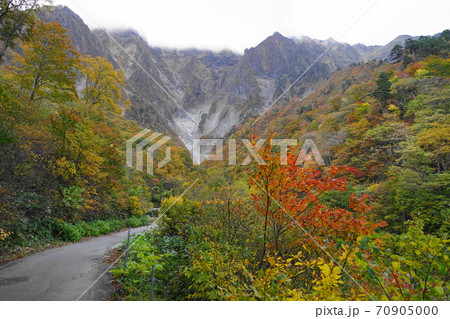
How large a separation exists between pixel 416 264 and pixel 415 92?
24.3 m

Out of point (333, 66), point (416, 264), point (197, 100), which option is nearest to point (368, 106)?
point (416, 264)

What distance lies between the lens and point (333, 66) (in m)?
109

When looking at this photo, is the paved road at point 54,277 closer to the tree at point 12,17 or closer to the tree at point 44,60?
the tree at point 12,17

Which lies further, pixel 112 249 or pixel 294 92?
pixel 294 92

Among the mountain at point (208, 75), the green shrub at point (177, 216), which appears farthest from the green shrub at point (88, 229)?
the mountain at point (208, 75)

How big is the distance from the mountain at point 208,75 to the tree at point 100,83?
65.2 m

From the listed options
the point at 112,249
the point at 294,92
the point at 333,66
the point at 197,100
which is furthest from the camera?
the point at 197,100

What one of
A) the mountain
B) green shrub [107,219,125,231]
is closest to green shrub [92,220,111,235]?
green shrub [107,219,125,231]

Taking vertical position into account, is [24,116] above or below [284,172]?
above

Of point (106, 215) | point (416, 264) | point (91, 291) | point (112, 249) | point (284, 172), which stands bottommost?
point (106, 215)

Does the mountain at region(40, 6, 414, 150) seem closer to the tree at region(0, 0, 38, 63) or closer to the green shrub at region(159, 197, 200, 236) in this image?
the tree at region(0, 0, 38, 63)

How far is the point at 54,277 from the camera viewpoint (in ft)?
13.3
